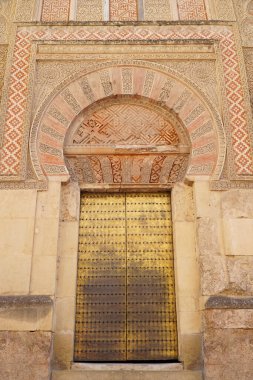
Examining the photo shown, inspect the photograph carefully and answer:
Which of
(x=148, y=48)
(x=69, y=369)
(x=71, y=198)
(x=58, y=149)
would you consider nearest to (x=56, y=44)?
(x=148, y=48)

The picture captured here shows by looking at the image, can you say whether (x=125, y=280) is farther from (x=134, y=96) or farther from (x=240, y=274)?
(x=134, y=96)

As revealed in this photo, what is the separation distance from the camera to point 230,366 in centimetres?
371

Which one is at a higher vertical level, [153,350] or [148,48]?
[148,48]

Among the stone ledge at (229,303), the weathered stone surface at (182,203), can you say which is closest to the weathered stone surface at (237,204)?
the weathered stone surface at (182,203)

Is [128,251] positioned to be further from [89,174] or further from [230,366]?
[230,366]

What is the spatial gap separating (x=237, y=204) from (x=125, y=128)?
1533 millimetres

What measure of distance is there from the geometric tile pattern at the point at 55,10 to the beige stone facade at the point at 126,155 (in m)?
0.02

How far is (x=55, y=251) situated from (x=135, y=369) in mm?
1329

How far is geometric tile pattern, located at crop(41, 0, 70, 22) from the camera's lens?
547cm

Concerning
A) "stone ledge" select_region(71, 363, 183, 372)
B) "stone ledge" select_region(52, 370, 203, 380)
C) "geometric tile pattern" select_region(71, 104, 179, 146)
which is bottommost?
"stone ledge" select_region(52, 370, 203, 380)

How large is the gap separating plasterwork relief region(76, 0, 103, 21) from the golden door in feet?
7.88

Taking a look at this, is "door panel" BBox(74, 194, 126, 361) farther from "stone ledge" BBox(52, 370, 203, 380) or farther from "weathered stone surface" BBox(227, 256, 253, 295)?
"weathered stone surface" BBox(227, 256, 253, 295)

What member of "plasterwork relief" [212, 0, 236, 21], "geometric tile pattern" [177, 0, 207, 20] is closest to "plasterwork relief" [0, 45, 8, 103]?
"geometric tile pattern" [177, 0, 207, 20]

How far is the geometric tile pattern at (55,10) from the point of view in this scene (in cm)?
547
